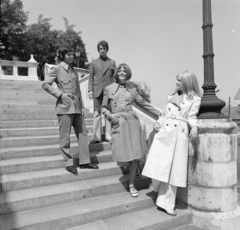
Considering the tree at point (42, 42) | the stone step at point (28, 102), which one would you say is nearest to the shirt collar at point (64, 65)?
the stone step at point (28, 102)

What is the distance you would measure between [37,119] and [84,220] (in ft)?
13.6

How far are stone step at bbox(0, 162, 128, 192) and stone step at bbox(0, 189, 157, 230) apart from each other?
52cm

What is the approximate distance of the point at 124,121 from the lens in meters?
3.37

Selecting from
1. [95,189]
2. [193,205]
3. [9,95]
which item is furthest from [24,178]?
[9,95]

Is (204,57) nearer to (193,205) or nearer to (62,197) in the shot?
(193,205)

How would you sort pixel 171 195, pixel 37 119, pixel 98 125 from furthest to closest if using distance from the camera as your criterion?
pixel 37 119 → pixel 98 125 → pixel 171 195

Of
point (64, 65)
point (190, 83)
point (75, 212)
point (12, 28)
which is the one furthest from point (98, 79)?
point (12, 28)

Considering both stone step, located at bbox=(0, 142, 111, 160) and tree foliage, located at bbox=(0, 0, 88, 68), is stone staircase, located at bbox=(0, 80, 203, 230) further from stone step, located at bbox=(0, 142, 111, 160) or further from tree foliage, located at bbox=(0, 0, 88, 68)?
tree foliage, located at bbox=(0, 0, 88, 68)

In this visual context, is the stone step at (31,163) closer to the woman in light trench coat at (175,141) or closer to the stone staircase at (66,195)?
the stone staircase at (66,195)

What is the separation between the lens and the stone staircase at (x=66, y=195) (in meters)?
2.89

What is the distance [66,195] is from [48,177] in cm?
49

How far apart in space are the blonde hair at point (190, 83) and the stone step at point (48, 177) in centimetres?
196

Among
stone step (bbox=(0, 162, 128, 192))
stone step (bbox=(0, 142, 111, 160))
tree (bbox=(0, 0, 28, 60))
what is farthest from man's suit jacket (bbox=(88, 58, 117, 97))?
tree (bbox=(0, 0, 28, 60))

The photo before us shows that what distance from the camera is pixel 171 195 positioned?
127 inches
